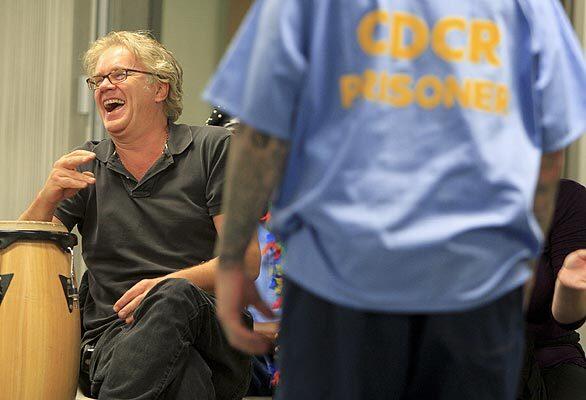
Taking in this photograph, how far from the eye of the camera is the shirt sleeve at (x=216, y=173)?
238 cm

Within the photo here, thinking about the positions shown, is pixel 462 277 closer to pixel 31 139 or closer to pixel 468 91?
pixel 468 91

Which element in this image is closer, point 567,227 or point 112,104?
point 567,227

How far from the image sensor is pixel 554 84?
0.99 m

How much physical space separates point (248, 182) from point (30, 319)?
56.3 inches

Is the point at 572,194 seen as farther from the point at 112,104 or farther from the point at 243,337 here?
the point at 243,337

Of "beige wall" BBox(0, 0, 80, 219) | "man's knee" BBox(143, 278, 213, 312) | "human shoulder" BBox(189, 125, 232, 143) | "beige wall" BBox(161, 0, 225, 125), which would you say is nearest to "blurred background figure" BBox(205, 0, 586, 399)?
"man's knee" BBox(143, 278, 213, 312)

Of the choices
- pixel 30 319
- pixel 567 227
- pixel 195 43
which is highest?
pixel 195 43

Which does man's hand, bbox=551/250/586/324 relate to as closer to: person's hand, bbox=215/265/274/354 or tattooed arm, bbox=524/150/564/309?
tattooed arm, bbox=524/150/564/309

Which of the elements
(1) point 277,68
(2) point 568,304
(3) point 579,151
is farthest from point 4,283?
(3) point 579,151

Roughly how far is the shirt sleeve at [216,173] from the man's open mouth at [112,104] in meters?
0.30

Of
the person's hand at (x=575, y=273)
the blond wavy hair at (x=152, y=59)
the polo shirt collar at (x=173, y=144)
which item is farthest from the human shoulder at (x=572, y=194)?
the blond wavy hair at (x=152, y=59)

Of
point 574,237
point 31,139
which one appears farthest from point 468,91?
point 31,139

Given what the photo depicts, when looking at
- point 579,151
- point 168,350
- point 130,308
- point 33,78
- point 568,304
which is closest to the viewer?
point 568,304

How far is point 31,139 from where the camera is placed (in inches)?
138
